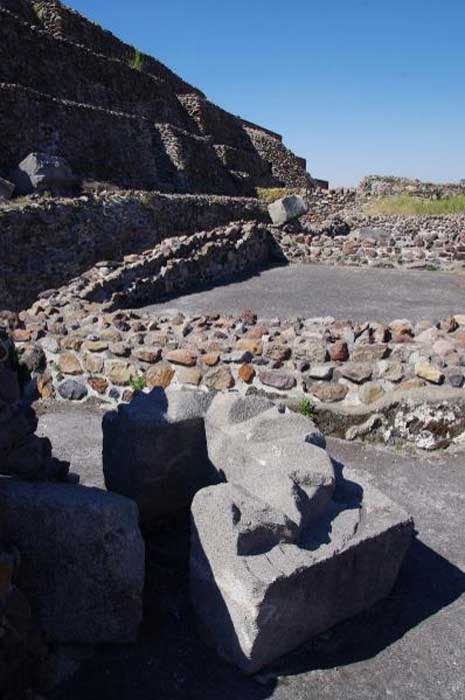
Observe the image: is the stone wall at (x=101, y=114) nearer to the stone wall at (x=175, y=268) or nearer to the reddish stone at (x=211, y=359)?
the stone wall at (x=175, y=268)

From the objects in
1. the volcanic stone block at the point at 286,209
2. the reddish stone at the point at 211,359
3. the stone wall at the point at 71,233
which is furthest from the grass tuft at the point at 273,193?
the reddish stone at the point at 211,359

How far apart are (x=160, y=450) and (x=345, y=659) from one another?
5.06ft

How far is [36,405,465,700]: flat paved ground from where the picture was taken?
2.59 m

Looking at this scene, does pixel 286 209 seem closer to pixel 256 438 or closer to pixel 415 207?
pixel 415 207

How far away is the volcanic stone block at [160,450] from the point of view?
3643mm

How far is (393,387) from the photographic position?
16.5 ft

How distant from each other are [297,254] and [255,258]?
1510 mm

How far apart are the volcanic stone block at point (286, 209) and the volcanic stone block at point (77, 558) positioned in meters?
14.9

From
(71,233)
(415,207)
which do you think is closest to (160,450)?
(71,233)

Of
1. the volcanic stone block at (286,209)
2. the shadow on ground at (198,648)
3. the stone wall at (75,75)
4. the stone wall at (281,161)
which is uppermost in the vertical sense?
the stone wall at (75,75)

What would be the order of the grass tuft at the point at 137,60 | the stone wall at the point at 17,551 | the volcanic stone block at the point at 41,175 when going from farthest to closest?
the grass tuft at the point at 137,60
the volcanic stone block at the point at 41,175
the stone wall at the point at 17,551

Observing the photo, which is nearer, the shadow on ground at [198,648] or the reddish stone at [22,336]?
the shadow on ground at [198,648]

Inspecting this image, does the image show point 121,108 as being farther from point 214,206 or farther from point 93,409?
point 93,409

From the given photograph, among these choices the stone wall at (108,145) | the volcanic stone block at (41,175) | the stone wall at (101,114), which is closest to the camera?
the volcanic stone block at (41,175)
